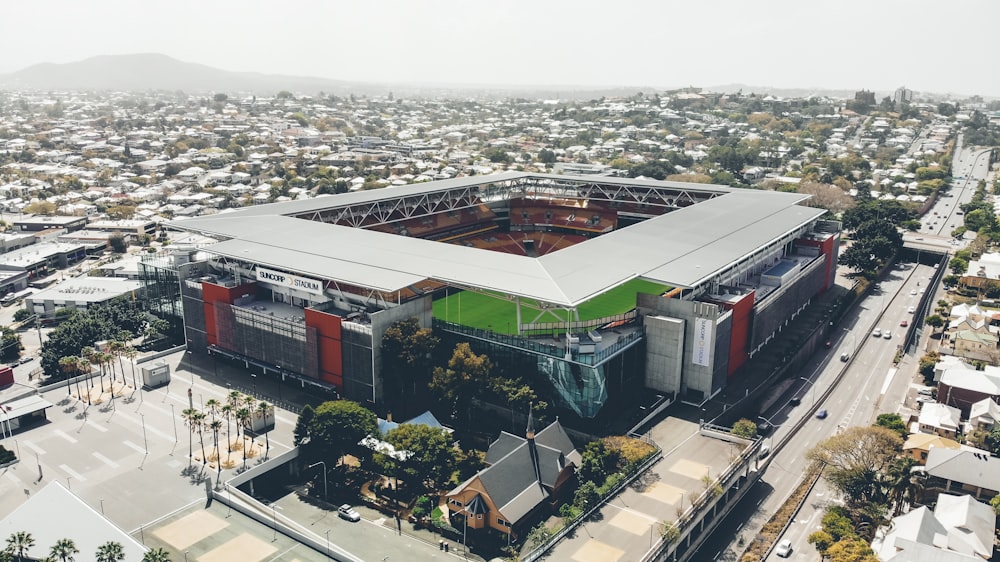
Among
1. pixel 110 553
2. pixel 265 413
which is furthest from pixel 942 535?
pixel 265 413

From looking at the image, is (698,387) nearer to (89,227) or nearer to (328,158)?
(89,227)

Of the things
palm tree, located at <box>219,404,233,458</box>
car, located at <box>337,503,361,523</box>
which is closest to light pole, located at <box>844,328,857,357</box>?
car, located at <box>337,503,361,523</box>

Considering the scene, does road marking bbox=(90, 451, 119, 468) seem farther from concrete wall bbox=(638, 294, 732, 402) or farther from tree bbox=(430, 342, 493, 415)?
concrete wall bbox=(638, 294, 732, 402)

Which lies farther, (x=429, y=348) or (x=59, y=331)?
(x=59, y=331)

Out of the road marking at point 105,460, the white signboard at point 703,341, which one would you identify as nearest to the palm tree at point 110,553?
the road marking at point 105,460

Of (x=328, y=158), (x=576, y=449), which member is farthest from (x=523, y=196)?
(x=328, y=158)

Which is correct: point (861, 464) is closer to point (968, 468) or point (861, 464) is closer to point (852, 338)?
point (968, 468)

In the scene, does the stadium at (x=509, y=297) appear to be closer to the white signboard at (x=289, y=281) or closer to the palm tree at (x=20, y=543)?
the white signboard at (x=289, y=281)

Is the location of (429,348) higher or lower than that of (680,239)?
lower
